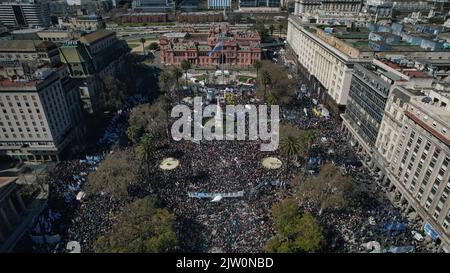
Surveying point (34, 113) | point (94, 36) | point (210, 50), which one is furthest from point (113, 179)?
point (210, 50)

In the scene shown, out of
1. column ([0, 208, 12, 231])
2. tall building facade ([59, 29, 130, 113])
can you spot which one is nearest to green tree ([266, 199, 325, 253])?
column ([0, 208, 12, 231])

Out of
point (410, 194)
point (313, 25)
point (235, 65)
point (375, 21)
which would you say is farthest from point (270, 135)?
point (375, 21)

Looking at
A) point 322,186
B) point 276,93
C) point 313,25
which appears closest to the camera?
point 322,186

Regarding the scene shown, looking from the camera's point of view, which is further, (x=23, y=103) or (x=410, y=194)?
(x=23, y=103)

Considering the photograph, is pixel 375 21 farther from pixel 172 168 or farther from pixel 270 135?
pixel 172 168

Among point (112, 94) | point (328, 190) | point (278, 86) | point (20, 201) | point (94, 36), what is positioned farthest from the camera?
point (94, 36)

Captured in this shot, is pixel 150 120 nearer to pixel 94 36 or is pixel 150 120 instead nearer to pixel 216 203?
pixel 216 203

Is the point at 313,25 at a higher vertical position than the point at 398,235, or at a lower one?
higher
